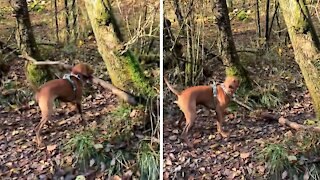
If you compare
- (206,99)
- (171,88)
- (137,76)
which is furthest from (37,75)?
(206,99)

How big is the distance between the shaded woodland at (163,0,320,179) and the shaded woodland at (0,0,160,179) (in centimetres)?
8

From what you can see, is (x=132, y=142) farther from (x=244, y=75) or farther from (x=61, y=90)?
(x=244, y=75)

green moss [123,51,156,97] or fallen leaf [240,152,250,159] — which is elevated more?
green moss [123,51,156,97]

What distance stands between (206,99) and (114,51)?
1.16 ft

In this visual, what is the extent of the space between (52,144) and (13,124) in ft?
0.47

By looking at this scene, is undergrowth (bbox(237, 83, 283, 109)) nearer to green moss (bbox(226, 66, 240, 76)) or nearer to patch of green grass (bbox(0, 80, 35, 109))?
green moss (bbox(226, 66, 240, 76))

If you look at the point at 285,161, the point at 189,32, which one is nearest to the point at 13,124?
the point at 189,32

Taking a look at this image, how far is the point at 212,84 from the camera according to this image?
1.75 meters

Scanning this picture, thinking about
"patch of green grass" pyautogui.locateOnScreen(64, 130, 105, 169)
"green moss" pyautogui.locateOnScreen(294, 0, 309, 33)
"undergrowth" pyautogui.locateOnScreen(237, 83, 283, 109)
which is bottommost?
"patch of green grass" pyautogui.locateOnScreen(64, 130, 105, 169)

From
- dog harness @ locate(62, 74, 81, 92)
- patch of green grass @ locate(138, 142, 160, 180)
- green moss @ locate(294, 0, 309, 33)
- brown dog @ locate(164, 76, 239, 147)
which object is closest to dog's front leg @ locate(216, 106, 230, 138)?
brown dog @ locate(164, 76, 239, 147)

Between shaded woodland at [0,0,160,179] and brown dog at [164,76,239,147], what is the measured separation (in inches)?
3.9

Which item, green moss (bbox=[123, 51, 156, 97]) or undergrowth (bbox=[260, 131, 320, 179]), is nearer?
undergrowth (bbox=[260, 131, 320, 179])

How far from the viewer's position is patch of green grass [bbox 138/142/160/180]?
1.78m

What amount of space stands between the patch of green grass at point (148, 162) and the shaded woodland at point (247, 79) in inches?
1.6
